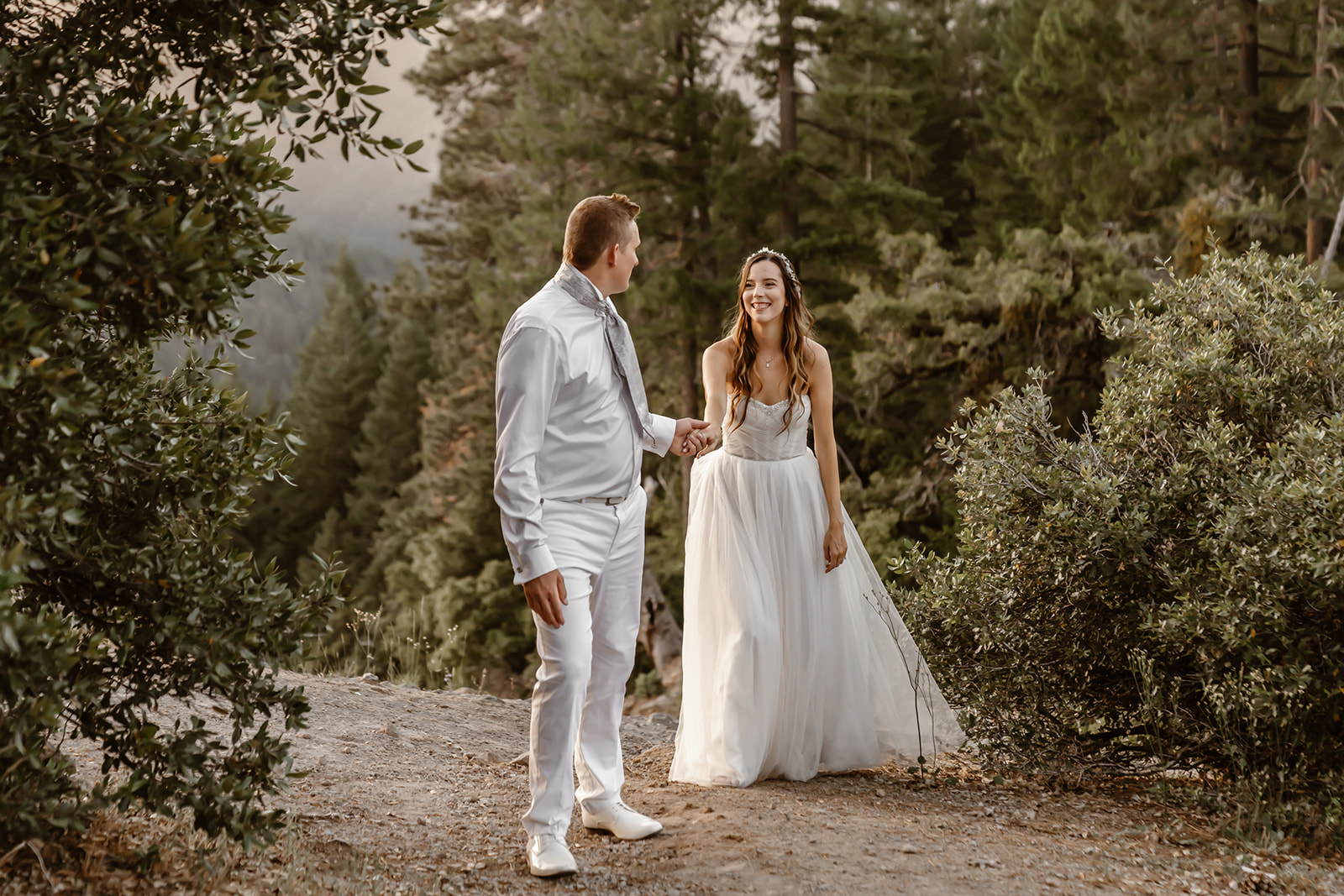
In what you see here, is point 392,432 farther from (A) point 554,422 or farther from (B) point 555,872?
(B) point 555,872

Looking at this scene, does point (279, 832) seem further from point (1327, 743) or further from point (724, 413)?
point (1327, 743)

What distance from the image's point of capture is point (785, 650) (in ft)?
16.2

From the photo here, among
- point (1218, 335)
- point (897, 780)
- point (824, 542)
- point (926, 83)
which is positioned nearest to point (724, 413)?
point (824, 542)

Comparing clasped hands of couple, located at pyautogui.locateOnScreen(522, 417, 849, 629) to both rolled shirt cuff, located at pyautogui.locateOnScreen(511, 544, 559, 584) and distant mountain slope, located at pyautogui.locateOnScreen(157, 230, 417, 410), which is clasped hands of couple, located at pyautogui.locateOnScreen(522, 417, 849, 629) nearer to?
rolled shirt cuff, located at pyautogui.locateOnScreen(511, 544, 559, 584)

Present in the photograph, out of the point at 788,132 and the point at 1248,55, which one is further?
the point at 788,132

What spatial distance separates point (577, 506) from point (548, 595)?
1.21 feet

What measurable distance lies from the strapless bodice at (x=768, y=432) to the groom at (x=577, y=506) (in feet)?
3.84

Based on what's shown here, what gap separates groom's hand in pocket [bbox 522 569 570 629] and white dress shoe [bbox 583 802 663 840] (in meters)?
0.91

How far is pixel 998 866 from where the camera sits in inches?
146

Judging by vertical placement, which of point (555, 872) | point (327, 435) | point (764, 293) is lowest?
point (555, 872)

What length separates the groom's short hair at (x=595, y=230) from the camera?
12.2ft

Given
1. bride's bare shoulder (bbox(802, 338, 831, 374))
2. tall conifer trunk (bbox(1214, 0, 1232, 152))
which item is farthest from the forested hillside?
bride's bare shoulder (bbox(802, 338, 831, 374))

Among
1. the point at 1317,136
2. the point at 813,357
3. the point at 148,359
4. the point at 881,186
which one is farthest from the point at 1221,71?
the point at 148,359

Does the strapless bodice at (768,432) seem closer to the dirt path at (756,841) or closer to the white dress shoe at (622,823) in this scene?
the dirt path at (756,841)
